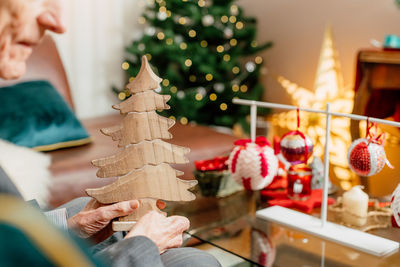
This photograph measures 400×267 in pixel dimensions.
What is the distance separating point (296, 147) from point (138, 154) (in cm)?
53

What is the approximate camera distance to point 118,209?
85 cm

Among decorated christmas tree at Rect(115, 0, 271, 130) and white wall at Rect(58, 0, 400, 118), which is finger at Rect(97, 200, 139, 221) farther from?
white wall at Rect(58, 0, 400, 118)

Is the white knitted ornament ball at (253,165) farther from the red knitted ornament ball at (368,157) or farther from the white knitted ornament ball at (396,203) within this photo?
the white knitted ornament ball at (396,203)

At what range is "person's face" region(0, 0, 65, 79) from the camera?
425 millimetres

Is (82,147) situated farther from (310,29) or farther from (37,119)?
(310,29)

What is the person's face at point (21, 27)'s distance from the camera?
1.39 feet

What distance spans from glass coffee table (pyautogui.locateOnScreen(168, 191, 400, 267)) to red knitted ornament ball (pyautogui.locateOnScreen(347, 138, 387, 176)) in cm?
20

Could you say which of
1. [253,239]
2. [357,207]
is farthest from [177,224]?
[357,207]

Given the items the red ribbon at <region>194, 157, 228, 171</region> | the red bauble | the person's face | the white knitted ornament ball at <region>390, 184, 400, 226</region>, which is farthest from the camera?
the red ribbon at <region>194, 157, 228, 171</region>

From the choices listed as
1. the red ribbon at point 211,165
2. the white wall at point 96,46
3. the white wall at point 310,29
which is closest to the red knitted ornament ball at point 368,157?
the red ribbon at point 211,165

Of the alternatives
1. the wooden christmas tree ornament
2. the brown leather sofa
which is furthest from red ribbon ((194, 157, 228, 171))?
the wooden christmas tree ornament

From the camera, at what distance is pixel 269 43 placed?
3.12 metres

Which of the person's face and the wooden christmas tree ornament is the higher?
the person's face

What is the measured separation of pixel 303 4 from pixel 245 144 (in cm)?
208
